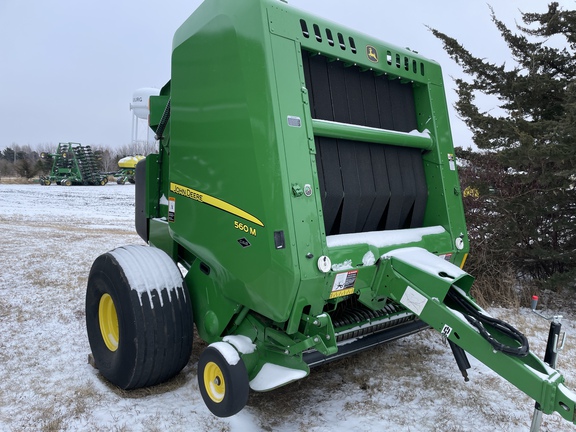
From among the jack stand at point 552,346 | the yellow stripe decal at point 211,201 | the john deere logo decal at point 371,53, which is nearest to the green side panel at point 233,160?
the yellow stripe decal at point 211,201

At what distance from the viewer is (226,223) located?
2891 millimetres

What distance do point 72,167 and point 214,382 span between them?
34467 mm

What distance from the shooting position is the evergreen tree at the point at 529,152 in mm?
5031

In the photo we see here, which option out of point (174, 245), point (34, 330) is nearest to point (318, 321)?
point (174, 245)

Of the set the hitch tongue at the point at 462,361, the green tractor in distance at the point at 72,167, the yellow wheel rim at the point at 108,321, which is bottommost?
the hitch tongue at the point at 462,361

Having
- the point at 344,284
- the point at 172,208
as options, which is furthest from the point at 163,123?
the point at 344,284

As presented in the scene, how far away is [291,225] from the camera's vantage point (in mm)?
2516

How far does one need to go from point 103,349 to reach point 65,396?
0.42m

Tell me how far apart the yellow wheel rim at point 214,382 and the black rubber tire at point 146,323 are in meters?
0.49

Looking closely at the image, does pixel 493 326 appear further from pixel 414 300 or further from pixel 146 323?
pixel 146 323

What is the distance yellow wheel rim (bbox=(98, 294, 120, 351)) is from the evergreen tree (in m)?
4.42

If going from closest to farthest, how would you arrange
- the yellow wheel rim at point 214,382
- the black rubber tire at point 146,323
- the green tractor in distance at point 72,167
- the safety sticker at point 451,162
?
the yellow wheel rim at point 214,382, the black rubber tire at point 146,323, the safety sticker at point 451,162, the green tractor in distance at point 72,167

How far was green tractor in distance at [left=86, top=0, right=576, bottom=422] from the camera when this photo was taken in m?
2.56

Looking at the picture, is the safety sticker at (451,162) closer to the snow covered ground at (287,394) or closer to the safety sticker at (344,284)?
the safety sticker at (344,284)
